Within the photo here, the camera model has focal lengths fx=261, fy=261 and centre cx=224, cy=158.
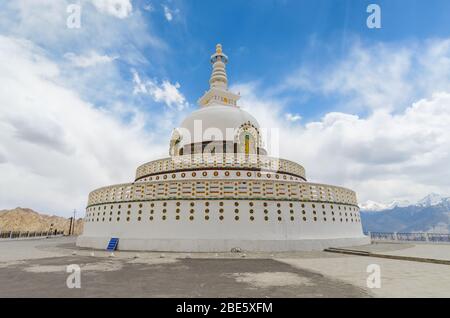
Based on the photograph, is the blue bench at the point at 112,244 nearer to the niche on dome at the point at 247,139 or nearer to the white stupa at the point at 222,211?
the white stupa at the point at 222,211

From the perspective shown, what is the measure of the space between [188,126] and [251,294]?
2187 cm

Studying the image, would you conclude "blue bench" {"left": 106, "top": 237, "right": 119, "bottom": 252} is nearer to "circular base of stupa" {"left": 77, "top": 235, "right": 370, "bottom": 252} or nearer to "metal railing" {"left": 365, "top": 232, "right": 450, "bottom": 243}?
"circular base of stupa" {"left": 77, "top": 235, "right": 370, "bottom": 252}

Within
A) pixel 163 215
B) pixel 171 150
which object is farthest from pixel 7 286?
pixel 171 150

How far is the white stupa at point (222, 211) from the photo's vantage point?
16375mm

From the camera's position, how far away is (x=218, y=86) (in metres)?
32.5

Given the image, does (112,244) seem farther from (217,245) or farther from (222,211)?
(222,211)

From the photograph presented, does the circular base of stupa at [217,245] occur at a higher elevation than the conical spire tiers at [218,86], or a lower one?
lower

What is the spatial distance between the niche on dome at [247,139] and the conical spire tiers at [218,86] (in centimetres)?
749

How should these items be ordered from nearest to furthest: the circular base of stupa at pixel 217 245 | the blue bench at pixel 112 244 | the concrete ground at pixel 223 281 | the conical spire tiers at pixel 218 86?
1. the concrete ground at pixel 223 281
2. the circular base of stupa at pixel 217 245
3. the blue bench at pixel 112 244
4. the conical spire tiers at pixel 218 86

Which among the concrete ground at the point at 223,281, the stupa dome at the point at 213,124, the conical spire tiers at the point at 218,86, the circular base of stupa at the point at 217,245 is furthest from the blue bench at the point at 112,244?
the conical spire tiers at the point at 218,86

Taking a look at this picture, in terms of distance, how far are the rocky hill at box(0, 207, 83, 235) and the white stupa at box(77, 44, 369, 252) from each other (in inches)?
3022

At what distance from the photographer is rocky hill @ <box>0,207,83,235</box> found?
87812 mm

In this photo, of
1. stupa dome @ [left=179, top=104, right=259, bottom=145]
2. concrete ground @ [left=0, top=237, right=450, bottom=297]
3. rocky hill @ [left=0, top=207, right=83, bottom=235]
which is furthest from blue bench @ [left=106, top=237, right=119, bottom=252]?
rocky hill @ [left=0, top=207, right=83, bottom=235]
